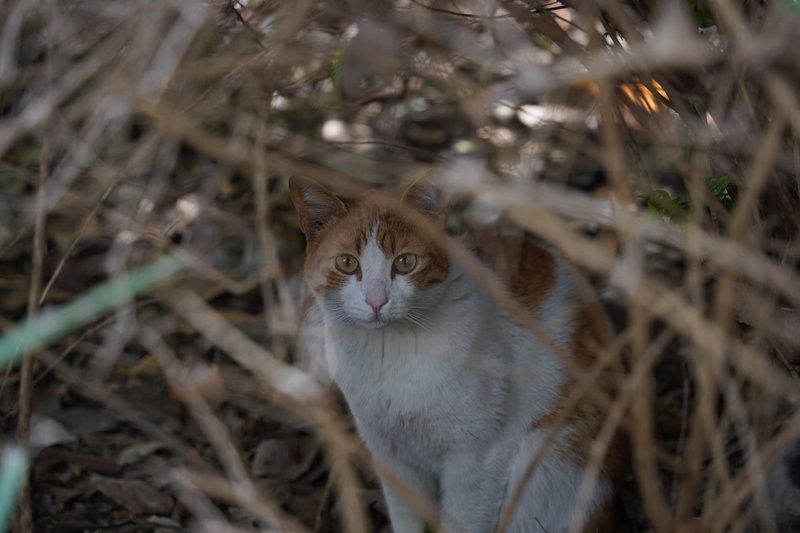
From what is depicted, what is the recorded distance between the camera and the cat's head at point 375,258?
2410 millimetres

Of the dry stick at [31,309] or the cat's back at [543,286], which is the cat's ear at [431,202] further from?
the dry stick at [31,309]

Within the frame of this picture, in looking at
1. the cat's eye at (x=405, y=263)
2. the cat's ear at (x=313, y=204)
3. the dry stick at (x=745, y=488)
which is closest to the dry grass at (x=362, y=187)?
the dry stick at (x=745, y=488)

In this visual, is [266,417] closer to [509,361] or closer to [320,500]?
[320,500]

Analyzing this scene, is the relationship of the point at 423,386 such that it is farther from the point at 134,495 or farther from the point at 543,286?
the point at 134,495

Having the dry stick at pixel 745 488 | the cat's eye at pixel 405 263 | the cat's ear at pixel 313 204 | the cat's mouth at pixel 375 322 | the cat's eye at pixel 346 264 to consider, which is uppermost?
the dry stick at pixel 745 488

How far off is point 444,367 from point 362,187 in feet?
1.70

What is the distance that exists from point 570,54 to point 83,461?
203cm

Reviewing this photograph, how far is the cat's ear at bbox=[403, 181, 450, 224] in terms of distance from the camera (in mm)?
2396

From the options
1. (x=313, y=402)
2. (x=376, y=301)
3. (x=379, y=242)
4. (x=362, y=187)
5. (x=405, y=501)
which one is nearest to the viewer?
(x=313, y=402)

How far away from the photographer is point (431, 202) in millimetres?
2428

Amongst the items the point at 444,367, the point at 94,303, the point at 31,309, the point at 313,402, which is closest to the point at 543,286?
the point at 444,367

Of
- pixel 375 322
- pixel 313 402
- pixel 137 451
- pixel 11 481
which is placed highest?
pixel 313 402

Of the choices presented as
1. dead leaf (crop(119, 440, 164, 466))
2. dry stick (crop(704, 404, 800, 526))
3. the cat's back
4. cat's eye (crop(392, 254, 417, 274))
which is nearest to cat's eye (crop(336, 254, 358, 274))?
cat's eye (crop(392, 254, 417, 274))

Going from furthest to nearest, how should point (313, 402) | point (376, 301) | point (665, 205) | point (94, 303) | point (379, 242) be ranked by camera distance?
point (94, 303), point (379, 242), point (376, 301), point (665, 205), point (313, 402)
